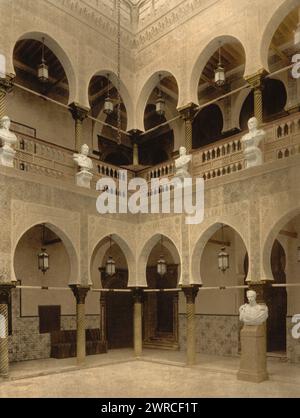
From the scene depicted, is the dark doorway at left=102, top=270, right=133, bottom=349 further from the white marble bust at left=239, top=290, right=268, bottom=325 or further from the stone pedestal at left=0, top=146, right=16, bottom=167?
the white marble bust at left=239, top=290, right=268, bottom=325

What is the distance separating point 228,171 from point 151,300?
24.1 feet

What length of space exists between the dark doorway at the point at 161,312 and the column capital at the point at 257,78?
7.56m

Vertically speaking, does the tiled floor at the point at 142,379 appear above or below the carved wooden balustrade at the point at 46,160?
below

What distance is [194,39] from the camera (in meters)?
13.1

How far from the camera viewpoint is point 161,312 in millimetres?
17219

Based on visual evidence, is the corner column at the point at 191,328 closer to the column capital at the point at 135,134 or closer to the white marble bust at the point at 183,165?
the white marble bust at the point at 183,165

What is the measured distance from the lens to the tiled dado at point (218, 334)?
556 inches

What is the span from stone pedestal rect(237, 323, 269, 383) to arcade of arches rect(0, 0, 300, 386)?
769 millimetres

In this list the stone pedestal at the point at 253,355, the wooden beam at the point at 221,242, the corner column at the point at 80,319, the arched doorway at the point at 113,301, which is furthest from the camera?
the arched doorway at the point at 113,301

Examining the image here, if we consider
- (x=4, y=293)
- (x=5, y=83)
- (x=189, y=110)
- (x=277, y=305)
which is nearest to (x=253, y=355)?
(x=277, y=305)

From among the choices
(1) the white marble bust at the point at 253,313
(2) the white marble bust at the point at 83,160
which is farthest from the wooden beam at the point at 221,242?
(2) the white marble bust at the point at 83,160

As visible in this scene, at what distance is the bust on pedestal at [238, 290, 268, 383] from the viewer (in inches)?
391

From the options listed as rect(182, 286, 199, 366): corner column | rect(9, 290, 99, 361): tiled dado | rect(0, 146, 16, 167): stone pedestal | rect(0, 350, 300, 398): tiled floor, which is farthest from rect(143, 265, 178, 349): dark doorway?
rect(0, 146, 16, 167): stone pedestal

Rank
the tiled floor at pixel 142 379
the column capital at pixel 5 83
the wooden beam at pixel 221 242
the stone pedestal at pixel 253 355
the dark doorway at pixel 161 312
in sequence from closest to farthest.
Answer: the tiled floor at pixel 142 379 → the stone pedestal at pixel 253 355 → the column capital at pixel 5 83 → the wooden beam at pixel 221 242 → the dark doorway at pixel 161 312
